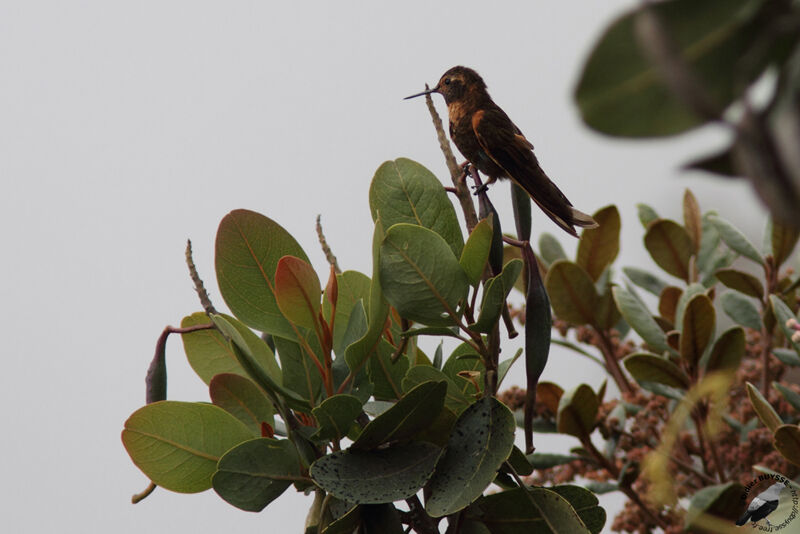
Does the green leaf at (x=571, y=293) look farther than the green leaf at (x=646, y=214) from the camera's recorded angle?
No

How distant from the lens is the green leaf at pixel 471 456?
36cm

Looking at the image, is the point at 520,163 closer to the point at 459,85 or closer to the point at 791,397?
the point at 459,85

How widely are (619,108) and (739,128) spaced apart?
2 centimetres

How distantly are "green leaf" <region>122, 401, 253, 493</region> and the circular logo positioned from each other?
0.33 meters

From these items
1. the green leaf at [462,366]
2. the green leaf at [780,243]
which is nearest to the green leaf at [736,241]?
the green leaf at [780,243]

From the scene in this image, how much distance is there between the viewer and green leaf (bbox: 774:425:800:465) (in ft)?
1.66

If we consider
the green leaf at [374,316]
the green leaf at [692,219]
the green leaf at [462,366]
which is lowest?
the green leaf at [692,219]

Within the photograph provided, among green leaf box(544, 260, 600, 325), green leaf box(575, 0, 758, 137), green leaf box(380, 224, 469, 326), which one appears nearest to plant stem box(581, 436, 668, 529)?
green leaf box(544, 260, 600, 325)

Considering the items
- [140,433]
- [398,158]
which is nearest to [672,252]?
[398,158]

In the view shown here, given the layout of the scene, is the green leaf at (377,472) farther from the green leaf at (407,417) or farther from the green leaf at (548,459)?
the green leaf at (548,459)

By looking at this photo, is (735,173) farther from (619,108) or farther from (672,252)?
(672,252)

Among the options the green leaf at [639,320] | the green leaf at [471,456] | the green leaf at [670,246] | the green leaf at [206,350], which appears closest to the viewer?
the green leaf at [471,456]

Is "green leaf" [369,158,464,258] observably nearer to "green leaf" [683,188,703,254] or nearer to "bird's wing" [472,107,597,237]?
"bird's wing" [472,107,597,237]

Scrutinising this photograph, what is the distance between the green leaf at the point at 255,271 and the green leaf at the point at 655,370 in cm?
32
